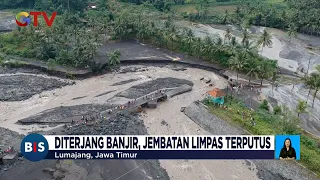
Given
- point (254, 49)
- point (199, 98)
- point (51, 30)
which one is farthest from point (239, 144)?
point (51, 30)

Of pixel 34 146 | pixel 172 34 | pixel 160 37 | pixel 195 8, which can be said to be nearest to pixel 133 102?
pixel 172 34

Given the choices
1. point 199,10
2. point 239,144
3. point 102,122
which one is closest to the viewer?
point 239,144

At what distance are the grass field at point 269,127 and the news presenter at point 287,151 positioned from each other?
48.2 feet

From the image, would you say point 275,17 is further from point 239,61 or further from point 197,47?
point 239,61

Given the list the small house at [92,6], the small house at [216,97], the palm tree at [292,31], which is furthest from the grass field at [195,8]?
the small house at [216,97]

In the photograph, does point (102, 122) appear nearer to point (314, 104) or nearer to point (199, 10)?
point (314, 104)

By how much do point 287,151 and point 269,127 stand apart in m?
20.9

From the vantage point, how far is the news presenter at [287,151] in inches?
1077

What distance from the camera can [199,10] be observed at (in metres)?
108

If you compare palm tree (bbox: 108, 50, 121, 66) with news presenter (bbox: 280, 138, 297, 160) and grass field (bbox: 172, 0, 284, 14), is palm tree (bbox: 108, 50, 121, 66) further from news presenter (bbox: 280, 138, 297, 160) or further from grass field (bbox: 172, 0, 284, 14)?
grass field (bbox: 172, 0, 284, 14)

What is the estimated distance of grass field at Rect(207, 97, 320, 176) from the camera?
41.0 meters

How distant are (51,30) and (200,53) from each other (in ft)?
108

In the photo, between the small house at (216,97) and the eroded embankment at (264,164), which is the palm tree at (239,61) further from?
the eroded embankment at (264,164)

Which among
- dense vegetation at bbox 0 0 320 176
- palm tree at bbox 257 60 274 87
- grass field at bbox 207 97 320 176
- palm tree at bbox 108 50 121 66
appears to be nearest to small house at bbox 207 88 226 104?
grass field at bbox 207 97 320 176
